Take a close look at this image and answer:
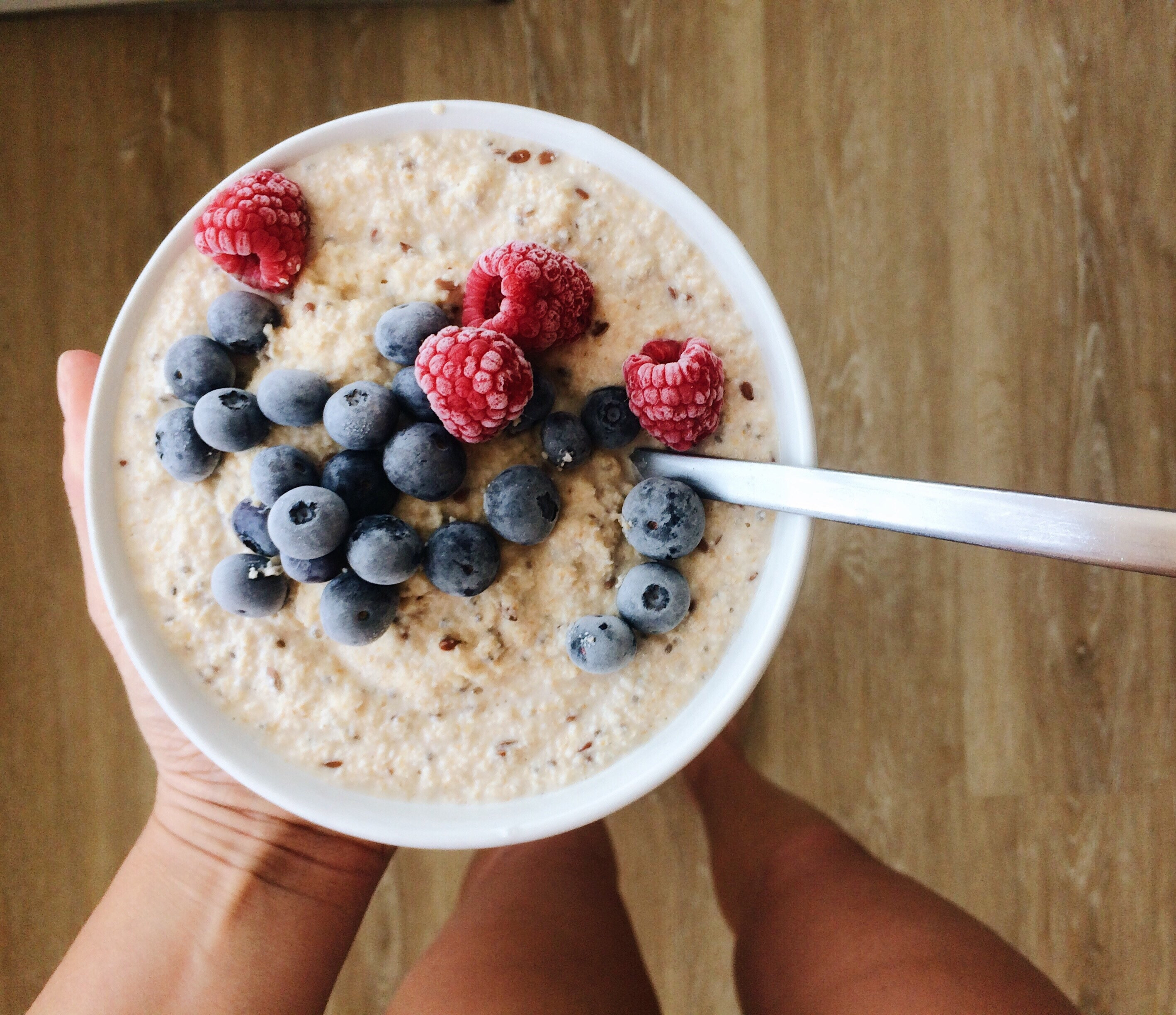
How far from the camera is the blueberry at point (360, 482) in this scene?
88cm

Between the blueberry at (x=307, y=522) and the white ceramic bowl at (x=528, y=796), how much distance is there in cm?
25

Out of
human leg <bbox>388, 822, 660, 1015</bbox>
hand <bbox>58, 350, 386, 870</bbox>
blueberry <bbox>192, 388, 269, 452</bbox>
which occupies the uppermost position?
blueberry <bbox>192, 388, 269, 452</bbox>

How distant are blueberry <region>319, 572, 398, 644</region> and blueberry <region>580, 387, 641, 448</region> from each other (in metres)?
0.27

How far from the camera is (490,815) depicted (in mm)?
954

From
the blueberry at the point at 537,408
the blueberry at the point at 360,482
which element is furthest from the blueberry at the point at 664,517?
the blueberry at the point at 360,482

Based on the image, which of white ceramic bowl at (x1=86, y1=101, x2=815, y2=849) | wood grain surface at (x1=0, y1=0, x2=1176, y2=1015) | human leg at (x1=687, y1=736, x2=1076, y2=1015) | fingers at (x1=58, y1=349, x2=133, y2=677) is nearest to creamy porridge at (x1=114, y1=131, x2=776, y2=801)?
white ceramic bowl at (x1=86, y1=101, x2=815, y2=849)

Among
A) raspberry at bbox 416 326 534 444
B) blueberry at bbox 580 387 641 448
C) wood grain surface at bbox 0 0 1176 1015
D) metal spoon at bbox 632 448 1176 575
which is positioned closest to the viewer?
metal spoon at bbox 632 448 1176 575

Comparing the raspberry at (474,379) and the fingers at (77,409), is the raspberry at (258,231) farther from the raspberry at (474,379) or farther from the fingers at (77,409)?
the fingers at (77,409)

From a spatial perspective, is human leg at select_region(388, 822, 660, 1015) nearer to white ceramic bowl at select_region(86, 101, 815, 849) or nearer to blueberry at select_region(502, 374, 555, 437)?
white ceramic bowl at select_region(86, 101, 815, 849)

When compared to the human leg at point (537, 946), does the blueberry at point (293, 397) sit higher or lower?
higher

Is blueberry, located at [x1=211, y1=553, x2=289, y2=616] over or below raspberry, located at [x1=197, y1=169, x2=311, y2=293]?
below

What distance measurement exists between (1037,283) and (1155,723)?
906 mm

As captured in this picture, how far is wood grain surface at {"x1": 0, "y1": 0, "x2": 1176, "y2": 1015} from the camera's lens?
165cm

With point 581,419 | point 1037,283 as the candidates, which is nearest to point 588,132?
point 581,419
